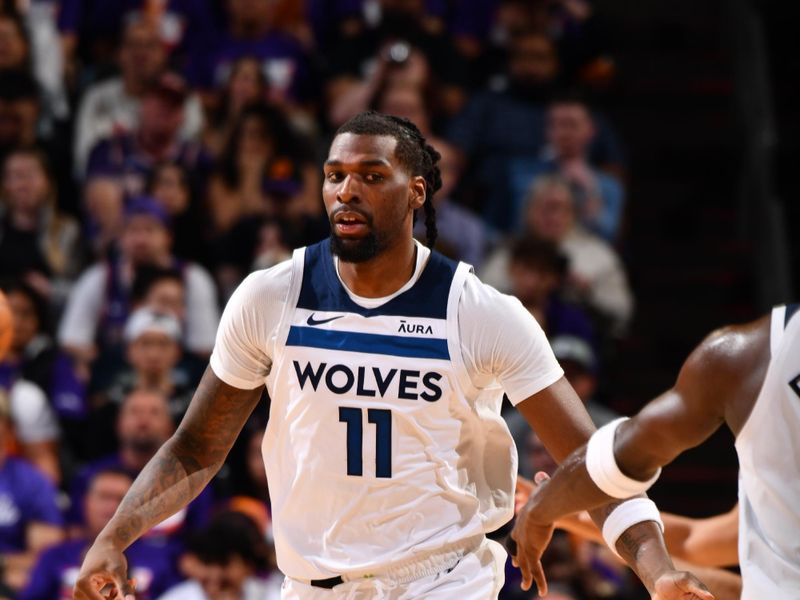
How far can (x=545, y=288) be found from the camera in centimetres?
827

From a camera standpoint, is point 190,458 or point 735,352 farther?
point 190,458

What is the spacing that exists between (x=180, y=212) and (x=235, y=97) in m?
0.99

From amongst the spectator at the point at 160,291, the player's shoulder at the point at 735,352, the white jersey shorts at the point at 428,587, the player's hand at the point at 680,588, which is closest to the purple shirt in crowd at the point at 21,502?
the spectator at the point at 160,291

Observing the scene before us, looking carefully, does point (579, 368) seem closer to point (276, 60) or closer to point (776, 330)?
point (276, 60)

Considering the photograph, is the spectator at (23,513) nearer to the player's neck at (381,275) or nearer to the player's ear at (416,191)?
the player's neck at (381,275)

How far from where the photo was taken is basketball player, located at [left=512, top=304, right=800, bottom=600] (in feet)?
10.8

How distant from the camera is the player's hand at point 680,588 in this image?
3.64m

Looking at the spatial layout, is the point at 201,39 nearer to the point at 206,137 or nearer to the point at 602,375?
the point at 206,137

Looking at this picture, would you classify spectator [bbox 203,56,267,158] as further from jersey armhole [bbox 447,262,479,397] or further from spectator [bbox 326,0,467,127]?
jersey armhole [bbox 447,262,479,397]

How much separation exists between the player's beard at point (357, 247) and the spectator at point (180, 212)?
15.4 feet

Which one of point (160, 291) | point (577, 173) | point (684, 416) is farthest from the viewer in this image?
point (577, 173)

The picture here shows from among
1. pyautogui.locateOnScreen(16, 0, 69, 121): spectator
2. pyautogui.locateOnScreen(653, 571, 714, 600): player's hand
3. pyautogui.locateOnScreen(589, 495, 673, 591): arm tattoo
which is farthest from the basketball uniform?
pyautogui.locateOnScreen(16, 0, 69, 121): spectator

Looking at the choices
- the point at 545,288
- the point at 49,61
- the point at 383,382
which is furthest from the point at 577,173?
the point at 383,382

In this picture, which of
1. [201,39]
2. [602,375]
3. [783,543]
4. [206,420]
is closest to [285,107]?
[201,39]
